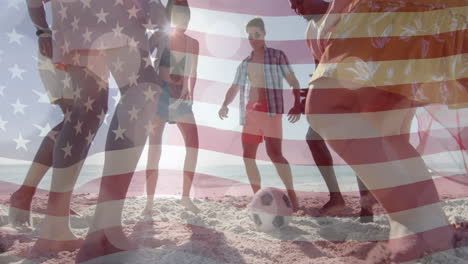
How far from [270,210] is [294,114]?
0.97 metres

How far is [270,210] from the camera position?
2.08m

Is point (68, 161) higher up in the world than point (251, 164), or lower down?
higher up

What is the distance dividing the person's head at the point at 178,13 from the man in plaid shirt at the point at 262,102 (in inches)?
25.1

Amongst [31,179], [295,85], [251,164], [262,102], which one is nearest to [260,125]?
[262,102]

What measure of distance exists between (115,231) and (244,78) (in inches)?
80.7

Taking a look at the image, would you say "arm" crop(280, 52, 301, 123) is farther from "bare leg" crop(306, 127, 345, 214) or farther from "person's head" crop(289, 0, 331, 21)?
"person's head" crop(289, 0, 331, 21)

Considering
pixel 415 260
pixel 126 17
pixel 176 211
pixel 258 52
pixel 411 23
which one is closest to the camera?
pixel 415 260

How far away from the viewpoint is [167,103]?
2678mm

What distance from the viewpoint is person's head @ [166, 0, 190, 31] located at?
2.66 m

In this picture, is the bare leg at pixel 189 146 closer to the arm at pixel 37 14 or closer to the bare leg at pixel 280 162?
the bare leg at pixel 280 162

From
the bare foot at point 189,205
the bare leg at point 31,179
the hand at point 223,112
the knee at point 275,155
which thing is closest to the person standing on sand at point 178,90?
the bare foot at point 189,205

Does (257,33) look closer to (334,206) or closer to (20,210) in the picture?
(334,206)

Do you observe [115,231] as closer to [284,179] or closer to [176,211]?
[176,211]

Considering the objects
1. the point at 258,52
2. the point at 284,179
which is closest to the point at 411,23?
the point at 284,179
